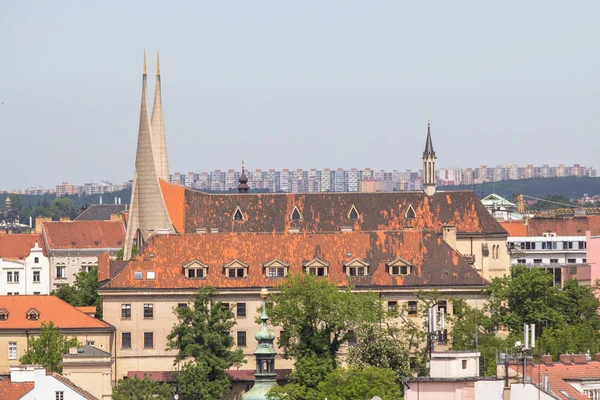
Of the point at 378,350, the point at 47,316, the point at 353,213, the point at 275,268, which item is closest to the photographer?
the point at 378,350

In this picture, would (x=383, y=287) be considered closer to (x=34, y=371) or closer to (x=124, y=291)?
(x=124, y=291)

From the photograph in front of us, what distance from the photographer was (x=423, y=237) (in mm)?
168875

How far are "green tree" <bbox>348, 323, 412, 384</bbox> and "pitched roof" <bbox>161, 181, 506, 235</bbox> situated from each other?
118ft

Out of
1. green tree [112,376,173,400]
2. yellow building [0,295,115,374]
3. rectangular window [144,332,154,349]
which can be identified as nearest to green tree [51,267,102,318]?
rectangular window [144,332,154,349]

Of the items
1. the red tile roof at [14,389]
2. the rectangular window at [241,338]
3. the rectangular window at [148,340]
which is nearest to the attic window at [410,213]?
the rectangular window at [241,338]

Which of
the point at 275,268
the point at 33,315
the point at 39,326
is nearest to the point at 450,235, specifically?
the point at 275,268

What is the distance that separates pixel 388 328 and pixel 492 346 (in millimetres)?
11196

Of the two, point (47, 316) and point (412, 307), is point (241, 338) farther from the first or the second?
point (47, 316)

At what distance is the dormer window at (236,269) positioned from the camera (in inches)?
6531

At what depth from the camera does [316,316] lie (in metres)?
150

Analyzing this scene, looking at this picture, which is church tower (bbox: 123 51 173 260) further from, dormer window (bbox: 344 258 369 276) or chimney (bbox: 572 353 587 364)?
chimney (bbox: 572 353 587 364)

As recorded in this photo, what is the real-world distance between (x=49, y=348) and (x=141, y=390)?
12.0 meters

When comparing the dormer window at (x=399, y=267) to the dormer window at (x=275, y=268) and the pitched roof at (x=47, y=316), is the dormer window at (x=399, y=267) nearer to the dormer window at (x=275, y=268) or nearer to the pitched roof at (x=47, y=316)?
the dormer window at (x=275, y=268)

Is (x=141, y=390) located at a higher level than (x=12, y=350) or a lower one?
lower
